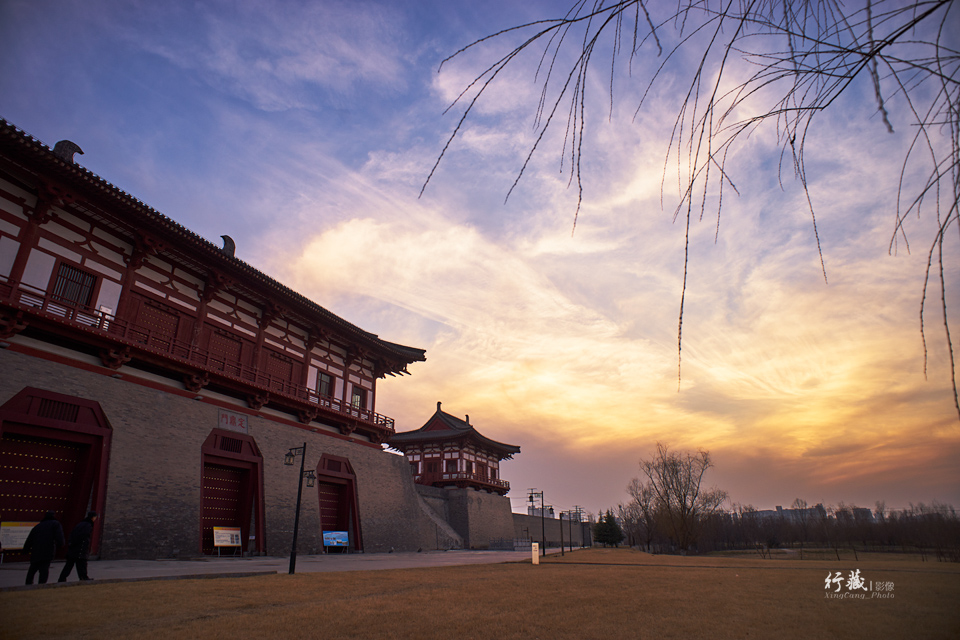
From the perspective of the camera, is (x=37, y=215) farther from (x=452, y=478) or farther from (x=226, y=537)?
(x=452, y=478)

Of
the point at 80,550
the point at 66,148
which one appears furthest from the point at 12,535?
the point at 66,148

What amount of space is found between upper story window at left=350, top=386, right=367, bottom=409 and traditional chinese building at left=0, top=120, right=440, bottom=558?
79.1 inches

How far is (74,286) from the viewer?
11586mm

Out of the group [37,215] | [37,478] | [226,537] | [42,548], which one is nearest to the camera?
[42,548]

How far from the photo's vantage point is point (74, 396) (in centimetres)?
1110

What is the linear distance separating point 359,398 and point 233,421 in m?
6.96

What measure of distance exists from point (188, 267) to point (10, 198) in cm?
440

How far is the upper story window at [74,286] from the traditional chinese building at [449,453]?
2570 centimetres

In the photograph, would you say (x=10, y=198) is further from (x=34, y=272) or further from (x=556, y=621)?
(x=556, y=621)

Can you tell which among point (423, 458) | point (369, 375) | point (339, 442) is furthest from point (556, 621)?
point (423, 458)

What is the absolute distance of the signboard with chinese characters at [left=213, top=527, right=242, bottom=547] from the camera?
541 inches

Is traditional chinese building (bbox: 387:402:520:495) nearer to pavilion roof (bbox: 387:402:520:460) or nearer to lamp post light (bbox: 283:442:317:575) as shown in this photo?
pavilion roof (bbox: 387:402:520:460)

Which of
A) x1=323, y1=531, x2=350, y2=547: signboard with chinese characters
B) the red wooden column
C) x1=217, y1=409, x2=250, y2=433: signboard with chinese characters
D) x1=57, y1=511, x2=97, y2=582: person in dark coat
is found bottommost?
x1=323, y1=531, x2=350, y2=547: signboard with chinese characters

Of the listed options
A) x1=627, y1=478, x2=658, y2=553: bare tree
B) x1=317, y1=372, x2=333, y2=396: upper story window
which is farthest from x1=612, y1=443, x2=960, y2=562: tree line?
x1=317, y1=372, x2=333, y2=396: upper story window
